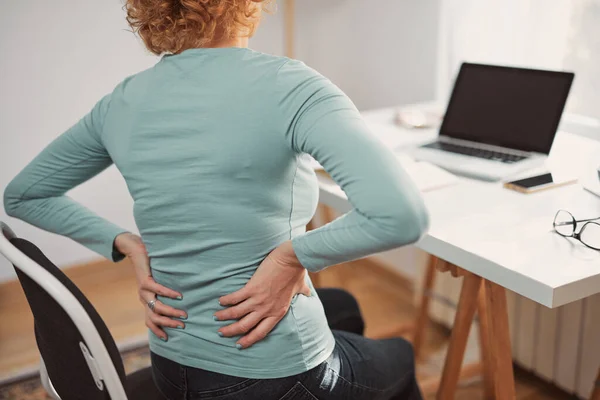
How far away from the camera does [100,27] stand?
2348mm

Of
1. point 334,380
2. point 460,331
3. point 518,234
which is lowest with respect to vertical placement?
point 460,331

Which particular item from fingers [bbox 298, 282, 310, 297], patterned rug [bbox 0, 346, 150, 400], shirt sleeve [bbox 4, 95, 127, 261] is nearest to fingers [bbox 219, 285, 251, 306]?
fingers [bbox 298, 282, 310, 297]

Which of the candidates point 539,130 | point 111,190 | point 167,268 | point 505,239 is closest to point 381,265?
point 111,190

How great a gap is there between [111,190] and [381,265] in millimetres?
1127

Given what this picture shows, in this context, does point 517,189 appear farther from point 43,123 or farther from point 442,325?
point 43,123

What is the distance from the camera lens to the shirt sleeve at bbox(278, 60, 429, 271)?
2.84ft

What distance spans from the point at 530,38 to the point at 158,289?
1552 millimetres

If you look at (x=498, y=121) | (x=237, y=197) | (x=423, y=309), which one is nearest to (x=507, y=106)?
(x=498, y=121)

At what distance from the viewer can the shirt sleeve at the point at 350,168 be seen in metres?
0.86

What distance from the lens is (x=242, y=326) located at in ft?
3.35

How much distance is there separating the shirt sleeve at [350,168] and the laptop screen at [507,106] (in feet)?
3.12

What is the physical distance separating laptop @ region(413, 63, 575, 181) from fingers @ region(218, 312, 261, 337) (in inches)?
31.6

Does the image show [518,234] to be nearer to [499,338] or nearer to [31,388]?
[499,338]

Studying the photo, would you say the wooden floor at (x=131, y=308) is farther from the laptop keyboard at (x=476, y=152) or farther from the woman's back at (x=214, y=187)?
the woman's back at (x=214, y=187)
